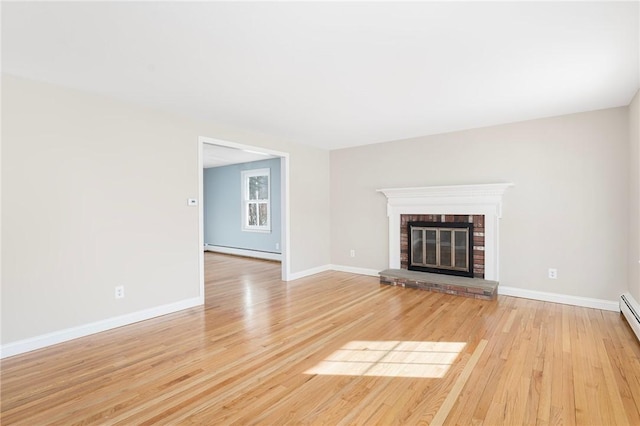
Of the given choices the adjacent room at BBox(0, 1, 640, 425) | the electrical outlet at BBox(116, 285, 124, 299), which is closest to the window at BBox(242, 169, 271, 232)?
the adjacent room at BBox(0, 1, 640, 425)

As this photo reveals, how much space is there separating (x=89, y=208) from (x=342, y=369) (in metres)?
2.80

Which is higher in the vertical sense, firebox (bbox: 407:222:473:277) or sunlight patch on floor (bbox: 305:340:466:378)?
firebox (bbox: 407:222:473:277)

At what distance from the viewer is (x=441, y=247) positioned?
4.85m

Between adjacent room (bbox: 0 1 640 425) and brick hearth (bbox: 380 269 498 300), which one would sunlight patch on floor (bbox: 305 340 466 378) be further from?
brick hearth (bbox: 380 269 498 300)

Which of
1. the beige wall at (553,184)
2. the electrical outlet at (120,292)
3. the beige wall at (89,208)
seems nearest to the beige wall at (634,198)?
the beige wall at (553,184)

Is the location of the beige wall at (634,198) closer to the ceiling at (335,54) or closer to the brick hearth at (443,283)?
the ceiling at (335,54)

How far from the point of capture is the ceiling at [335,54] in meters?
1.87

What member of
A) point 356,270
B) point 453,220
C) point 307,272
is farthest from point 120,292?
point 453,220

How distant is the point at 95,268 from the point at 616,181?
5688 mm

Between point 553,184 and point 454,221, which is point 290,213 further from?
point 553,184

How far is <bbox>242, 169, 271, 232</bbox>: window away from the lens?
7516mm

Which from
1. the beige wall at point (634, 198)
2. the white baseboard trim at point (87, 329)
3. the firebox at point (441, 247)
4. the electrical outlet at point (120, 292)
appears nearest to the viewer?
the white baseboard trim at point (87, 329)

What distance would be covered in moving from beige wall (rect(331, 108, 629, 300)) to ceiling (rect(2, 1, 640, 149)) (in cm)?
42

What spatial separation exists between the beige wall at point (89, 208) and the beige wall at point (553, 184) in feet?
11.4
